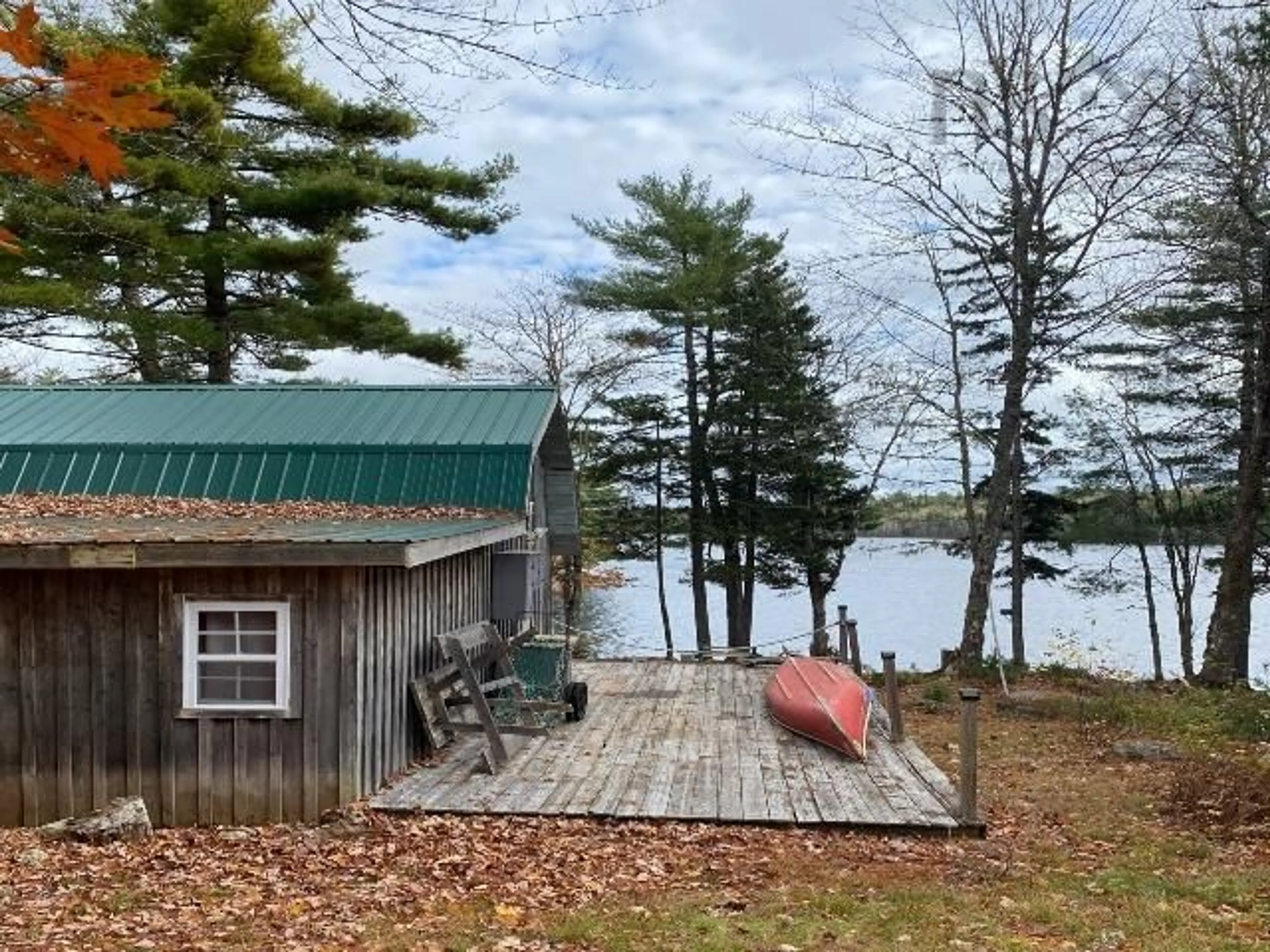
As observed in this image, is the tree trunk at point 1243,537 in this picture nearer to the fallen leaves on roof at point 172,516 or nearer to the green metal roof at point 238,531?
the fallen leaves on roof at point 172,516

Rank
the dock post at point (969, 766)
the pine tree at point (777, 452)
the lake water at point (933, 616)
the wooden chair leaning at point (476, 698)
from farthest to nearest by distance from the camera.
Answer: the pine tree at point (777, 452), the lake water at point (933, 616), the wooden chair leaning at point (476, 698), the dock post at point (969, 766)

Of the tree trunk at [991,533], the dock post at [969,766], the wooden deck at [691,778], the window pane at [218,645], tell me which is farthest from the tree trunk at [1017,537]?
the window pane at [218,645]

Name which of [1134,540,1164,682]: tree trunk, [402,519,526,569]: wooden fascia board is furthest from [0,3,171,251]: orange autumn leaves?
[1134,540,1164,682]: tree trunk

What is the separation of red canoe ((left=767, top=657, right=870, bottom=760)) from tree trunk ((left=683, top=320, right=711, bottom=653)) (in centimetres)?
1383

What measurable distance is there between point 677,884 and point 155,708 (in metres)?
4.32

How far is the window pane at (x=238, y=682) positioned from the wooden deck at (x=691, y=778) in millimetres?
1195

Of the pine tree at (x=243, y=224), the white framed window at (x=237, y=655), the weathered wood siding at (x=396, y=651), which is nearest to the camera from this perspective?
the white framed window at (x=237, y=655)

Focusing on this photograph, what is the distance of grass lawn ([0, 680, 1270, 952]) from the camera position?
18.2 feet

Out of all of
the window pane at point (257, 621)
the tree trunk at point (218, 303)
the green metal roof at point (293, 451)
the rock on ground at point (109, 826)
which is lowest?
the rock on ground at point (109, 826)

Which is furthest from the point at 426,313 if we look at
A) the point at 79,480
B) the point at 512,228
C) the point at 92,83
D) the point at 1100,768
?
the point at 92,83

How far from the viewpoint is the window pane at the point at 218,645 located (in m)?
8.27

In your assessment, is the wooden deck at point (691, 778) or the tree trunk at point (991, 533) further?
the tree trunk at point (991, 533)

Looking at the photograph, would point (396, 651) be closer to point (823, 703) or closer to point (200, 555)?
point (200, 555)

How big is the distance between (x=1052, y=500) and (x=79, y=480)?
74.6ft
